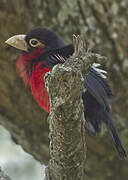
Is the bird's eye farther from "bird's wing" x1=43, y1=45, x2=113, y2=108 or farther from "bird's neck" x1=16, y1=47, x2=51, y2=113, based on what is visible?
"bird's wing" x1=43, y1=45, x2=113, y2=108

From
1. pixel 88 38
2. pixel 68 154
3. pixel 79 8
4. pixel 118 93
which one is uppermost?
pixel 79 8

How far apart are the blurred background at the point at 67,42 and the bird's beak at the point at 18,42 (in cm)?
11

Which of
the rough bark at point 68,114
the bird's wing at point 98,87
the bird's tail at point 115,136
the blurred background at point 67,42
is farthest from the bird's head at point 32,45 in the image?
the rough bark at point 68,114

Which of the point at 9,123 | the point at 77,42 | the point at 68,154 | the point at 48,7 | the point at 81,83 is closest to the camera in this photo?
the point at 81,83

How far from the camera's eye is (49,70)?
3.50 meters

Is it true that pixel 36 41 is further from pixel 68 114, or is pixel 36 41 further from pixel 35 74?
pixel 68 114

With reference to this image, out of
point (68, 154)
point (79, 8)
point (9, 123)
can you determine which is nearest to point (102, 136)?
point (9, 123)

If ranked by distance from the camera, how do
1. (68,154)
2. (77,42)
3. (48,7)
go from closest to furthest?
(77,42) → (68,154) → (48,7)

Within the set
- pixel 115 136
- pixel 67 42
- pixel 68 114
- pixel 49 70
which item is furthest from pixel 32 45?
pixel 68 114

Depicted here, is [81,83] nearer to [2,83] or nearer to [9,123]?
[2,83]

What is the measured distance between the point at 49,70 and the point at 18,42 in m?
0.36

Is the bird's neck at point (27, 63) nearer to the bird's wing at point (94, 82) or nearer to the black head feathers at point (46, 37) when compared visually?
the black head feathers at point (46, 37)

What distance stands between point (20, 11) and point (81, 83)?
196 centimetres

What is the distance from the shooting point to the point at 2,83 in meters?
3.76
